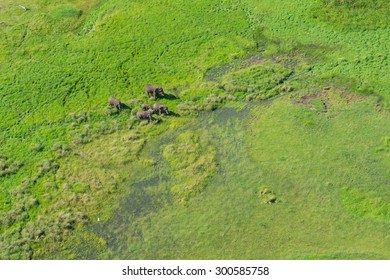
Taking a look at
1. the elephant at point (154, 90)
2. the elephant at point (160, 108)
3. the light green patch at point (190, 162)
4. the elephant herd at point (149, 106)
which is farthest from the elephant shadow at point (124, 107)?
the light green patch at point (190, 162)

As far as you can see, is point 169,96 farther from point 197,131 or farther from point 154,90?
point 197,131

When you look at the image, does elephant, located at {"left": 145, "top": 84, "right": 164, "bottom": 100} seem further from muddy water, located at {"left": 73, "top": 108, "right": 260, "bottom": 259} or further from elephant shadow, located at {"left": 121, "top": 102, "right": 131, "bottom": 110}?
muddy water, located at {"left": 73, "top": 108, "right": 260, "bottom": 259}

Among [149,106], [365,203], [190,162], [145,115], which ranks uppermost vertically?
[149,106]

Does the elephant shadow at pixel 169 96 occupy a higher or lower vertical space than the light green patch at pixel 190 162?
higher

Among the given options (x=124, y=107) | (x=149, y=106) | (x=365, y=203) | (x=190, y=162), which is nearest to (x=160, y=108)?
(x=149, y=106)

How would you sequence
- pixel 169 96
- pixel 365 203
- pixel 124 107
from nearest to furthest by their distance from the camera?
1. pixel 365 203
2. pixel 124 107
3. pixel 169 96

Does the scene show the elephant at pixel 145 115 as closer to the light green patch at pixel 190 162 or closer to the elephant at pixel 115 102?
the elephant at pixel 115 102
